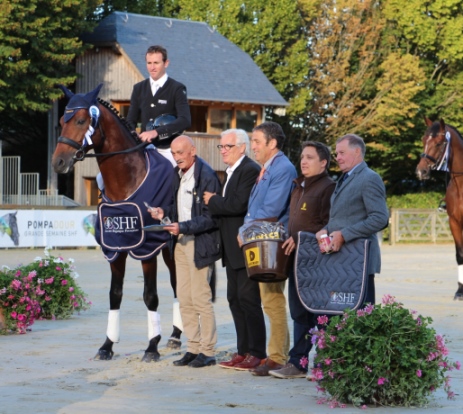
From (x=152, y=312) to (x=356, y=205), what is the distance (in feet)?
9.18

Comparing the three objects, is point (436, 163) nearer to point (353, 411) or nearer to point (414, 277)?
point (414, 277)

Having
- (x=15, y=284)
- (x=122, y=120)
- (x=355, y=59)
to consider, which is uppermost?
(x=355, y=59)

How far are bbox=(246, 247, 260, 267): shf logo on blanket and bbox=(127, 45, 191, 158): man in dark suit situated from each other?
2.23 m

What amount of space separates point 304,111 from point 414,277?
3005 centimetres

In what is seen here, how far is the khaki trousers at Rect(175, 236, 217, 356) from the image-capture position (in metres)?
10.3

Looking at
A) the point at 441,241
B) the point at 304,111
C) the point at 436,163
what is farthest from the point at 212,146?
the point at 436,163

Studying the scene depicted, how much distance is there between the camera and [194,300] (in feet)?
34.0

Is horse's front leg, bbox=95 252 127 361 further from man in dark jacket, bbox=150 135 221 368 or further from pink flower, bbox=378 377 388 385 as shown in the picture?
pink flower, bbox=378 377 388 385

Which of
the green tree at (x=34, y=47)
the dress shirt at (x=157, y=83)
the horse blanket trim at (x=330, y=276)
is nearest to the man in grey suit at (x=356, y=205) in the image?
the horse blanket trim at (x=330, y=276)

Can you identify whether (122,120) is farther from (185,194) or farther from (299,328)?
(299,328)

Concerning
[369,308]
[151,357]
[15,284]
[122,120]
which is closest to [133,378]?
[151,357]

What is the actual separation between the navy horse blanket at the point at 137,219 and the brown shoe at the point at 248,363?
153cm

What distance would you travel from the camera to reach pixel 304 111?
171 feet

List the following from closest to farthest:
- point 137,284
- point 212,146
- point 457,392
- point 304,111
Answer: point 457,392 < point 137,284 < point 212,146 < point 304,111
